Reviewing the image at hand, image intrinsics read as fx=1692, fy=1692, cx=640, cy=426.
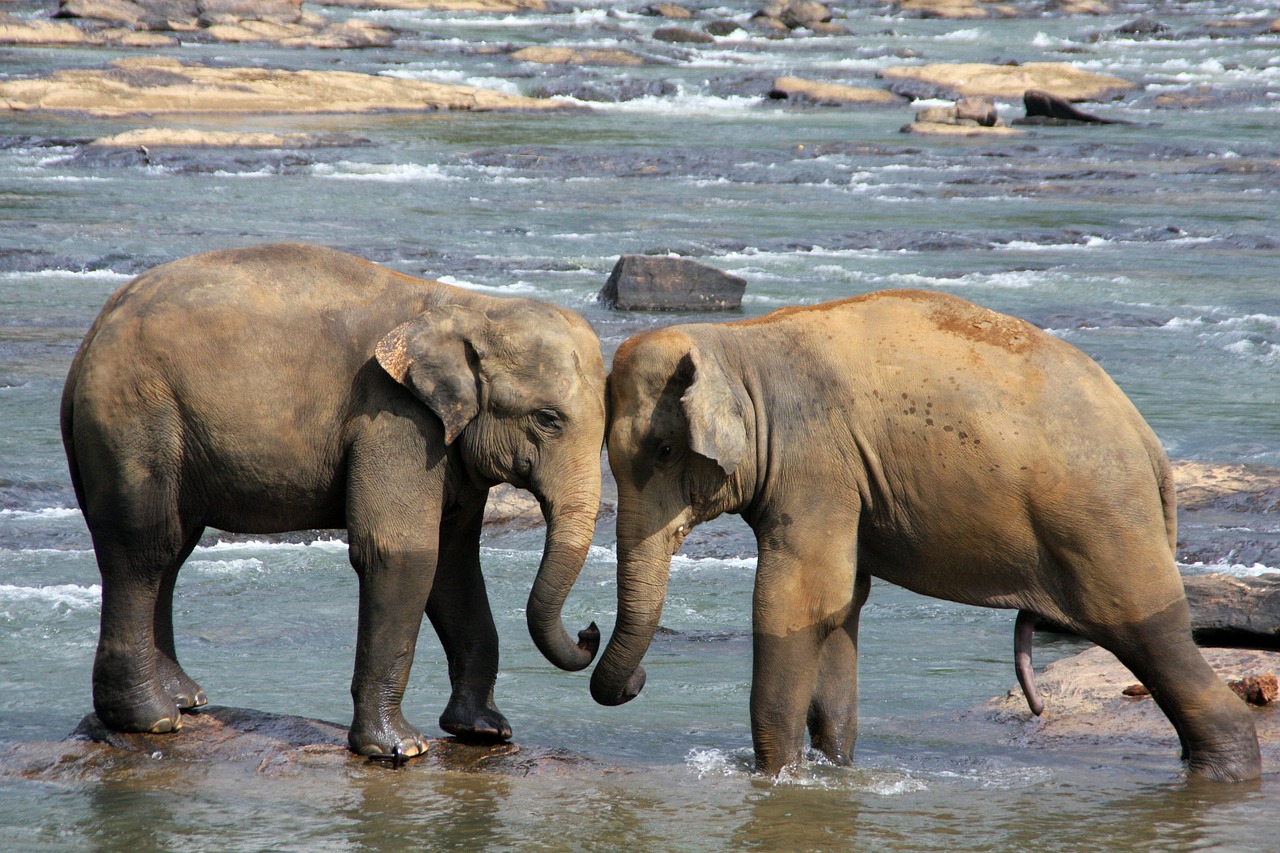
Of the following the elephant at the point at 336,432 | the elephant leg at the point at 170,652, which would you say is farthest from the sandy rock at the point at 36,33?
the elephant at the point at 336,432

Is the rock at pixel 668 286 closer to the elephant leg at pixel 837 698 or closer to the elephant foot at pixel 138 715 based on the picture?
the elephant leg at pixel 837 698

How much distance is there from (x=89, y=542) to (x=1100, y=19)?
55.6 meters

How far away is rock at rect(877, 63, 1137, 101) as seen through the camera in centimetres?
4078

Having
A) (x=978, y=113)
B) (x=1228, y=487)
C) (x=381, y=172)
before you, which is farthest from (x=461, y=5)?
(x=1228, y=487)

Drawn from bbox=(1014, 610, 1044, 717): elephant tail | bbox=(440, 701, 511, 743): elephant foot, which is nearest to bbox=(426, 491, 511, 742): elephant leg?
bbox=(440, 701, 511, 743): elephant foot

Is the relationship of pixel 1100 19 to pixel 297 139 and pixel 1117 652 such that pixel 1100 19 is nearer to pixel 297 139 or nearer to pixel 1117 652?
pixel 297 139

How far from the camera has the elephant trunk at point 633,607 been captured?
6199mm

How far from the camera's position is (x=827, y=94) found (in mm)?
40031

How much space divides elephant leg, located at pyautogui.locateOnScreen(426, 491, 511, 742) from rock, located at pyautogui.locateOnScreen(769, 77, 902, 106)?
34383 millimetres

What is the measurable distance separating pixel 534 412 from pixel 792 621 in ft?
3.93

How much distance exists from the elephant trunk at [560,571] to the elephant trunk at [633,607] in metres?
0.11

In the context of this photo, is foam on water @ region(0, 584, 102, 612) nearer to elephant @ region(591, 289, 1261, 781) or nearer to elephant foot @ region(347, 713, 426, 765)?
elephant foot @ region(347, 713, 426, 765)

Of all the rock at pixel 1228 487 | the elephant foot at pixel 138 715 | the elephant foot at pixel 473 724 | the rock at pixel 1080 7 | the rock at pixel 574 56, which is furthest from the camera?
the rock at pixel 1080 7

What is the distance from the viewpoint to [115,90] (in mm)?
33281
